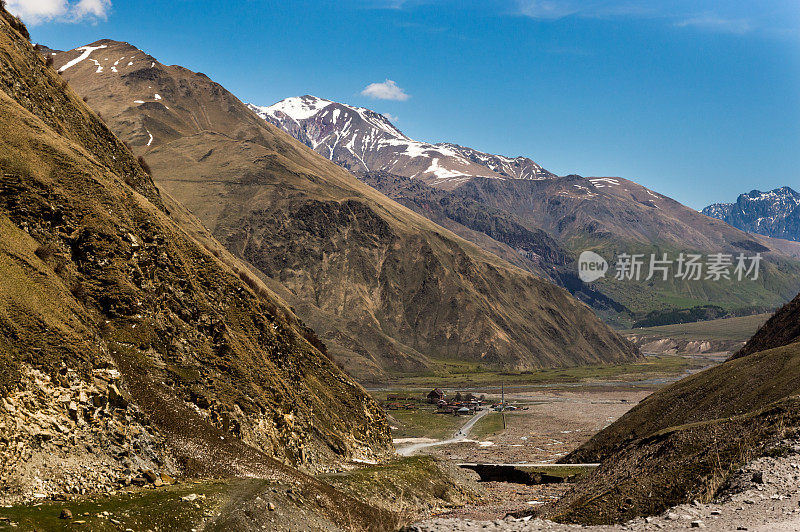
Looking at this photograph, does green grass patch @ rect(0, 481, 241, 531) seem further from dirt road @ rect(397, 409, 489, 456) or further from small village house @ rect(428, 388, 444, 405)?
small village house @ rect(428, 388, 444, 405)

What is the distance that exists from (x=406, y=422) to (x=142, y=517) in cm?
10940

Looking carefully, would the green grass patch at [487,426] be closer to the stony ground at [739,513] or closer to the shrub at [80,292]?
the shrub at [80,292]

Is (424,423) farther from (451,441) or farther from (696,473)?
(696,473)

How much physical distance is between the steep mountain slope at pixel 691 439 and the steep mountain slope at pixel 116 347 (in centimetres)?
1574

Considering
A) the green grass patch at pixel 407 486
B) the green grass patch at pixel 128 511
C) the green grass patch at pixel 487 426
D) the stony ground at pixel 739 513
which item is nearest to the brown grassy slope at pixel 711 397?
the green grass patch at pixel 407 486

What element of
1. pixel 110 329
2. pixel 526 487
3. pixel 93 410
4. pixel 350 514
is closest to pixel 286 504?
pixel 350 514

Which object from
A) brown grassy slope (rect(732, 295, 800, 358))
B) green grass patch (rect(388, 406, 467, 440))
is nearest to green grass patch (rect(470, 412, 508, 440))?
green grass patch (rect(388, 406, 467, 440))

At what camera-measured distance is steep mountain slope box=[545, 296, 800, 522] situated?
28719mm

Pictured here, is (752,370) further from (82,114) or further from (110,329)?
(82,114)

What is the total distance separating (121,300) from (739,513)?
3558cm

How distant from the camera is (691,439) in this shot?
40.2 meters

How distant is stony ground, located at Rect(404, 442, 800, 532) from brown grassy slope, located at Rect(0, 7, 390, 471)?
61.4 ft

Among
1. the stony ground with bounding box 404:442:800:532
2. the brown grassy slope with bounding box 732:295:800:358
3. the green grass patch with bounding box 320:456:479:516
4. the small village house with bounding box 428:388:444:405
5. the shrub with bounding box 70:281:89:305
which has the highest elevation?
the brown grassy slope with bounding box 732:295:800:358

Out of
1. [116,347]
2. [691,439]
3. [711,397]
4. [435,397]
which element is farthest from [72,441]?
[435,397]
